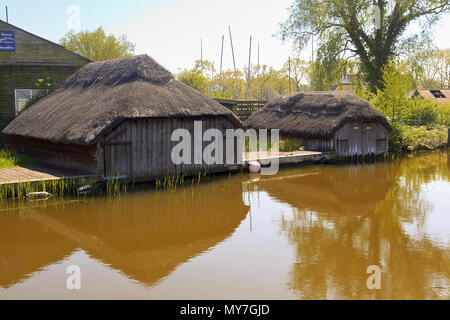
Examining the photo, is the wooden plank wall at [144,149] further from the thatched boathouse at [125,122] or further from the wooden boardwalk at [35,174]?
the wooden boardwalk at [35,174]

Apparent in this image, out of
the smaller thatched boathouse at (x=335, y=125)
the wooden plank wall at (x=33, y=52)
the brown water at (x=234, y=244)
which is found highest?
the wooden plank wall at (x=33, y=52)

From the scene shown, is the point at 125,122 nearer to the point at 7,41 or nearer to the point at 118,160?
the point at 118,160

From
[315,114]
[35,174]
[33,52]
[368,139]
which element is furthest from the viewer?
[315,114]

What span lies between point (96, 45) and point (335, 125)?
2959 cm

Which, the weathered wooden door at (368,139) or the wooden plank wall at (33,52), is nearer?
the wooden plank wall at (33,52)

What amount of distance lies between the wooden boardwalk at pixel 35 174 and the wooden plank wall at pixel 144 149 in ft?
3.18

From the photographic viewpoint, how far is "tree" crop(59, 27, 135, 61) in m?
42.8

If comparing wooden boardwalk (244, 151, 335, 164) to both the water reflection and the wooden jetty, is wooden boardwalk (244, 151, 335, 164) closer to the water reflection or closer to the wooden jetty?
the wooden jetty

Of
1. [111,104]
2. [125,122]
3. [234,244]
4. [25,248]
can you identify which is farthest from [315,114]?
[25,248]

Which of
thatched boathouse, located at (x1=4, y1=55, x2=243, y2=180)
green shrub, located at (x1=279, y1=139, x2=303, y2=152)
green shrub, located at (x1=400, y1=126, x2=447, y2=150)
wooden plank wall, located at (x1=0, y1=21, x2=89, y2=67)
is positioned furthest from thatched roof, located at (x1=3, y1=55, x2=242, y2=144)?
green shrub, located at (x1=400, y1=126, x2=447, y2=150)

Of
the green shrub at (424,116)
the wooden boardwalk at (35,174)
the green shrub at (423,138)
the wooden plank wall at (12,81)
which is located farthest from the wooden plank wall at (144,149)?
the green shrub at (424,116)

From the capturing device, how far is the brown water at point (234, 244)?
7.06 m

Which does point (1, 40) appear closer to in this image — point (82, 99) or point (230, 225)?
point (82, 99)

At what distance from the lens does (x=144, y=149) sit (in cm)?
1442
